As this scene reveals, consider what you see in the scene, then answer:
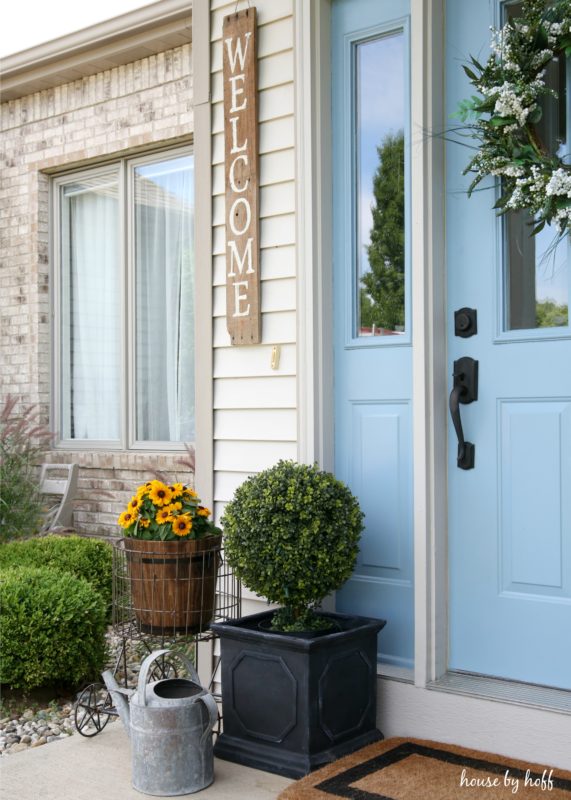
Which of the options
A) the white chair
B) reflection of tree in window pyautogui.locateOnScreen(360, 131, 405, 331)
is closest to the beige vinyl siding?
reflection of tree in window pyautogui.locateOnScreen(360, 131, 405, 331)

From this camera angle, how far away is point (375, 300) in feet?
10.5

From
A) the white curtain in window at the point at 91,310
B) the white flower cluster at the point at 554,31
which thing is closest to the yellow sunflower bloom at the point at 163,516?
the white flower cluster at the point at 554,31

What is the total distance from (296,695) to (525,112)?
71.5 inches

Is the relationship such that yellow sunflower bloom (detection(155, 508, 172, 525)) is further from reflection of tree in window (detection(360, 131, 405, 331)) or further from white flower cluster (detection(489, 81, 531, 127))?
white flower cluster (detection(489, 81, 531, 127))

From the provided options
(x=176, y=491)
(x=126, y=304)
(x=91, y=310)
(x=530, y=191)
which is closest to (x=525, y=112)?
Result: (x=530, y=191)

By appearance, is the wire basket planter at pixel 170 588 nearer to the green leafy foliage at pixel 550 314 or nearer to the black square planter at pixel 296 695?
the black square planter at pixel 296 695

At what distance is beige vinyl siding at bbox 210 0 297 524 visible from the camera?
3.30 metres

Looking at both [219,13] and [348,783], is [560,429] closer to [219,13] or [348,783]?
[348,783]

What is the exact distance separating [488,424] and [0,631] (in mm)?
2068

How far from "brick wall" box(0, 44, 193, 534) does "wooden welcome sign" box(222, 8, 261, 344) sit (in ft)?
7.81

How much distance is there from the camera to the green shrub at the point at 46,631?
3672 mm

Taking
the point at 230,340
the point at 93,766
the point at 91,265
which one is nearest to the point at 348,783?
the point at 93,766

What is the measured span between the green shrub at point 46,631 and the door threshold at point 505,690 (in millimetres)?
1548

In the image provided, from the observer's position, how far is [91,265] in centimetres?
660
